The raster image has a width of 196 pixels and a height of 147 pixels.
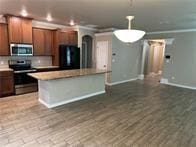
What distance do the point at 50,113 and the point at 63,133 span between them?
1.03m

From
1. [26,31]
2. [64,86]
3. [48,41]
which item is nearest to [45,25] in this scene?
[48,41]

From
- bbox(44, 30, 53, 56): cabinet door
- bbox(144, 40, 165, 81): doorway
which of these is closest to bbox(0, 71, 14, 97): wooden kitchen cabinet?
bbox(44, 30, 53, 56): cabinet door

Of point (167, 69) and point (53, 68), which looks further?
point (167, 69)

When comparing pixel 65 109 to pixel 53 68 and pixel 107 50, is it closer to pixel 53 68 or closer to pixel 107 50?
pixel 53 68

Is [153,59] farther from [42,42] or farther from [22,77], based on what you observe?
[22,77]

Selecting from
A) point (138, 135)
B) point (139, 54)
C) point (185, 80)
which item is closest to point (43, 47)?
point (138, 135)

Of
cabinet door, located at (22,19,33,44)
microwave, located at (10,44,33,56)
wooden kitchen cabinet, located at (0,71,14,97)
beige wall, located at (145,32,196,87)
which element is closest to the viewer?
wooden kitchen cabinet, located at (0,71,14,97)

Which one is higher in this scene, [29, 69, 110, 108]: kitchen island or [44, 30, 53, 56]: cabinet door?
[44, 30, 53, 56]: cabinet door

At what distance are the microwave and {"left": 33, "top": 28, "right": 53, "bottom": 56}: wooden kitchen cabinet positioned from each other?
314 millimetres

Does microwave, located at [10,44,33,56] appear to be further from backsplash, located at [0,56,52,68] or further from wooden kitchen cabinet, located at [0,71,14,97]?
wooden kitchen cabinet, located at [0,71,14,97]

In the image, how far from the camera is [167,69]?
7480 mm

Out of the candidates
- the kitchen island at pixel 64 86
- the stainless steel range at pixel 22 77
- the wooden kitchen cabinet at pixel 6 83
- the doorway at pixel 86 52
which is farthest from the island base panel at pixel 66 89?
the doorway at pixel 86 52

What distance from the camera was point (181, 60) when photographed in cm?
693

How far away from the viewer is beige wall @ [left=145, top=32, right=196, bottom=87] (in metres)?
6.59
